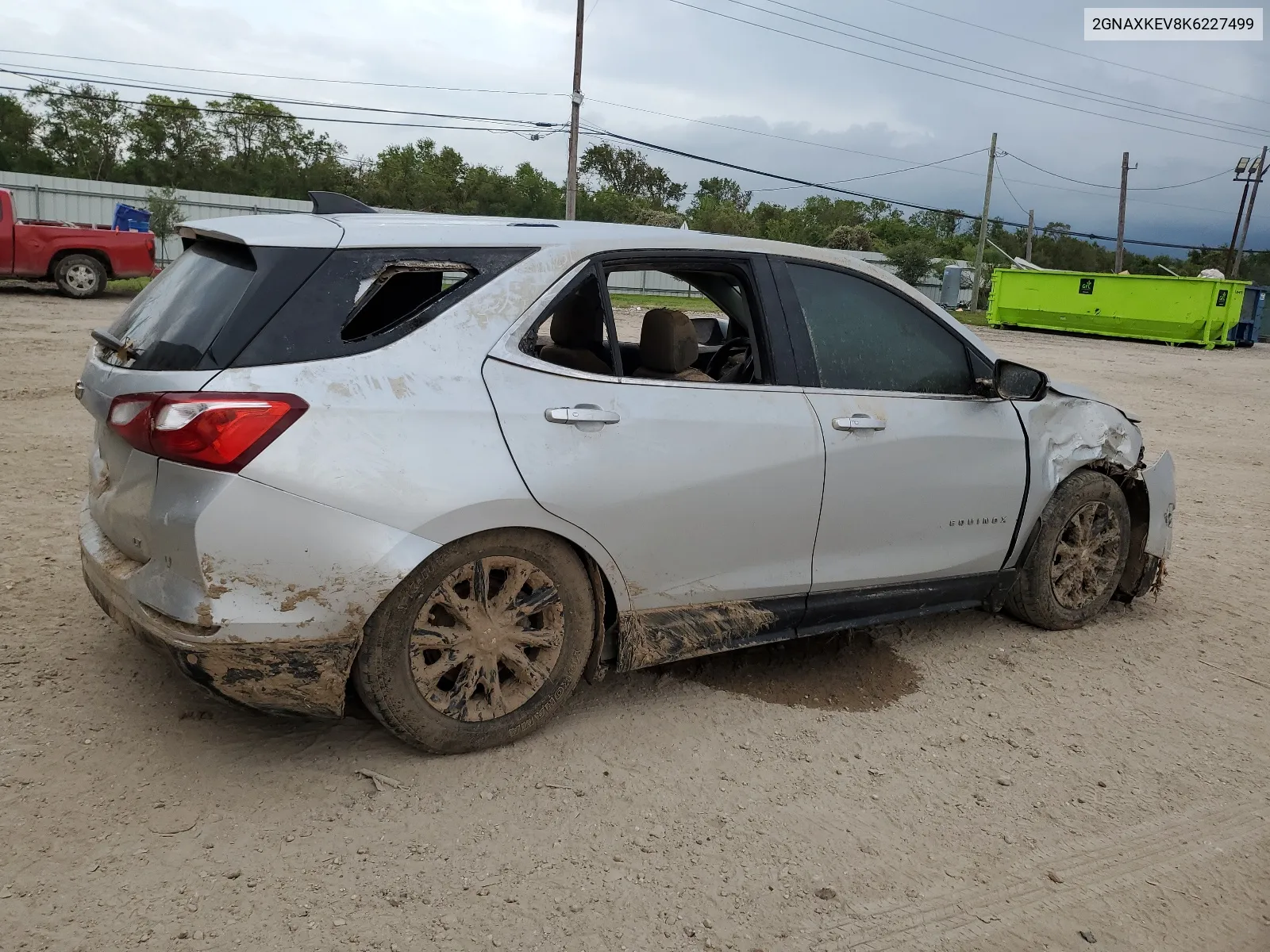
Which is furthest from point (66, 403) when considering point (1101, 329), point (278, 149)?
point (278, 149)

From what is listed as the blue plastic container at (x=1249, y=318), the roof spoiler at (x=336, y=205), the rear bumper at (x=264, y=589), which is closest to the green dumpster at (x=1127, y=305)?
the blue plastic container at (x=1249, y=318)

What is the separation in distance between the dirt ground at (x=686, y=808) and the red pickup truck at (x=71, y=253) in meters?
14.3

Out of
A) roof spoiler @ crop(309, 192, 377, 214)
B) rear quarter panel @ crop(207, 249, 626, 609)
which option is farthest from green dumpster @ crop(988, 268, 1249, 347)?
rear quarter panel @ crop(207, 249, 626, 609)

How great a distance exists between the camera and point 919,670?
4.18m

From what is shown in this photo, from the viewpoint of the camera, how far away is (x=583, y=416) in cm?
313

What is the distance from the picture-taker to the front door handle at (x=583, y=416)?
3.09 meters

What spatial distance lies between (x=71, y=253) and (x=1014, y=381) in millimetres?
17175

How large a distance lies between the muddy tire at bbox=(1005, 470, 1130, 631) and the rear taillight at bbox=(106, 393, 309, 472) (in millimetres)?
3225

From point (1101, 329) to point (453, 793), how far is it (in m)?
29.5

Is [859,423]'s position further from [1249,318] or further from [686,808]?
[1249,318]

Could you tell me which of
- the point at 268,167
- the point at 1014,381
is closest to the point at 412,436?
the point at 1014,381

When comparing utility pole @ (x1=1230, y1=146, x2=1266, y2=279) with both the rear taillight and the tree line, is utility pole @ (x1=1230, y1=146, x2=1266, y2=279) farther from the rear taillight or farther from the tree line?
the rear taillight

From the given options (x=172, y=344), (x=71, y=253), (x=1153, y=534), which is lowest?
(x=1153, y=534)

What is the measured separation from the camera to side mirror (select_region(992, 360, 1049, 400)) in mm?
4078
